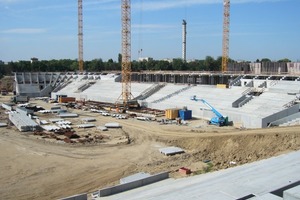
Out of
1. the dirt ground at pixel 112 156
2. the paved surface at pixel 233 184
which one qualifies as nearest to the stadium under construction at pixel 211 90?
the dirt ground at pixel 112 156

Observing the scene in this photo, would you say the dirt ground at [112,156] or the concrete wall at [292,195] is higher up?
the concrete wall at [292,195]

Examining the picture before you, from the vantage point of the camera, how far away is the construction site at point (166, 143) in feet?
51.2

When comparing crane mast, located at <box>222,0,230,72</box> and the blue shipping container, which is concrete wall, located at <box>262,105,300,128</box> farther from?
crane mast, located at <box>222,0,230,72</box>

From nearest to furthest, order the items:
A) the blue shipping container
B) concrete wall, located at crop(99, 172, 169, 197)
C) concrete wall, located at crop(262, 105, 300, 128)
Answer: concrete wall, located at crop(99, 172, 169, 197)
concrete wall, located at crop(262, 105, 300, 128)
the blue shipping container

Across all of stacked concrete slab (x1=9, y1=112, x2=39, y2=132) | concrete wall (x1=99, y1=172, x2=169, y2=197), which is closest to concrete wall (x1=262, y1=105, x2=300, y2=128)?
concrete wall (x1=99, y1=172, x2=169, y2=197)

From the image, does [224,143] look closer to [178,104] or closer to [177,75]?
[178,104]

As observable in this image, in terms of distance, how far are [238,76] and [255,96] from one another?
33.0ft

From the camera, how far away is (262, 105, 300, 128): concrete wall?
32047 millimetres

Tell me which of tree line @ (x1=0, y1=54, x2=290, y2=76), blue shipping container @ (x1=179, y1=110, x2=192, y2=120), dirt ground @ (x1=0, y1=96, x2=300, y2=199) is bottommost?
dirt ground @ (x1=0, y1=96, x2=300, y2=199)

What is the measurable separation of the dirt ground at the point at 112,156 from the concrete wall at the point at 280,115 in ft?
15.5

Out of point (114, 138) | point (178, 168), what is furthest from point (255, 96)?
point (178, 168)

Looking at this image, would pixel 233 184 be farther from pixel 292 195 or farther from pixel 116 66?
pixel 116 66

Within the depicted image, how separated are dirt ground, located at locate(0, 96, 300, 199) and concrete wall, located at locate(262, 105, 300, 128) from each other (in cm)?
472

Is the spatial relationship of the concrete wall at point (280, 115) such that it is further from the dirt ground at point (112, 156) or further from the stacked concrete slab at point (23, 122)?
the stacked concrete slab at point (23, 122)
